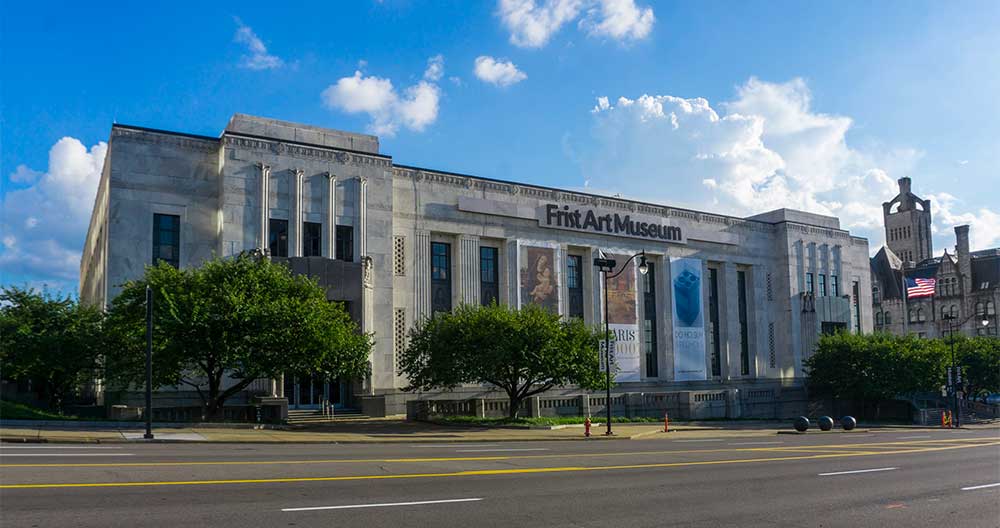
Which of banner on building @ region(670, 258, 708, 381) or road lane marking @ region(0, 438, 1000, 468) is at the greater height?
banner on building @ region(670, 258, 708, 381)

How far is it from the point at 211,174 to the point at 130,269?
6.44 m

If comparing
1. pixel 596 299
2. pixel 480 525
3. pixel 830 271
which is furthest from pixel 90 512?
pixel 830 271

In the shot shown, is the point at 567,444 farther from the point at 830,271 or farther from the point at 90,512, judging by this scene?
the point at 830,271

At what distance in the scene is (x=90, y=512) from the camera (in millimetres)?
10664

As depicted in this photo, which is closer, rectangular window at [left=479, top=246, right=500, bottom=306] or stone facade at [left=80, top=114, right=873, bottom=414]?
stone facade at [left=80, top=114, right=873, bottom=414]

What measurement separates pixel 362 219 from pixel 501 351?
1327 centimetres

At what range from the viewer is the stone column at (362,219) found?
1786 inches

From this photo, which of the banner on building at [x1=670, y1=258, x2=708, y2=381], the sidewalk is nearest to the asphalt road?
the sidewalk

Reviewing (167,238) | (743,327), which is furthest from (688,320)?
(167,238)

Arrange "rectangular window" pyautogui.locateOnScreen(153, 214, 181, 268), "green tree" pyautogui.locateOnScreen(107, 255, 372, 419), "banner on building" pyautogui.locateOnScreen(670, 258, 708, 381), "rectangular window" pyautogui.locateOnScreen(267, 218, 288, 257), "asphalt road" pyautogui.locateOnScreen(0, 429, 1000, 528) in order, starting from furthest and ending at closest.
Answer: "banner on building" pyautogui.locateOnScreen(670, 258, 708, 381) → "rectangular window" pyautogui.locateOnScreen(267, 218, 288, 257) → "rectangular window" pyautogui.locateOnScreen(153, 214, 181, 268) → "green tree" pyautogui.locateOnScreen(107, 255, 372, 419) → "asphalt road" pyautogui.locateOnScreen(0, 429, 1000, 528)

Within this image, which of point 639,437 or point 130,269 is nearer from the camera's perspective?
point 639,437

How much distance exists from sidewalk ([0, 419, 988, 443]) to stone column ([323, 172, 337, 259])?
10.1m

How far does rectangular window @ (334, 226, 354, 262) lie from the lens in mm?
45312

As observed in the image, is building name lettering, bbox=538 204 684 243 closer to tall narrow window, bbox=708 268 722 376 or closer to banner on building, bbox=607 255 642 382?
banner on building, bbox=607 255 642 382
